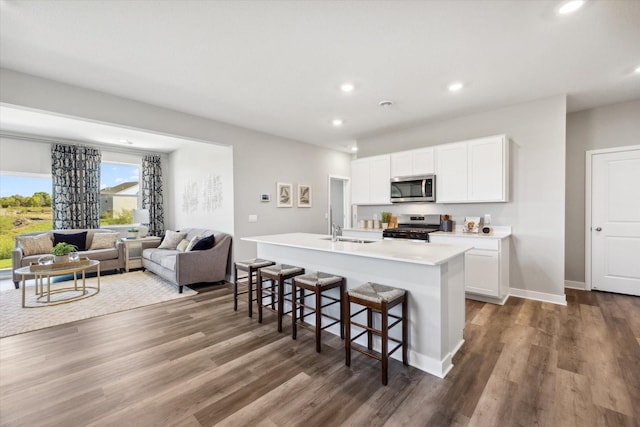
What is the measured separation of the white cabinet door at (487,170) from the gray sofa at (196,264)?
3960mm

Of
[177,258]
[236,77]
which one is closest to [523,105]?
[236,77]

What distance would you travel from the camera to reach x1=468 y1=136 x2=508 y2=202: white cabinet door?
3.75m

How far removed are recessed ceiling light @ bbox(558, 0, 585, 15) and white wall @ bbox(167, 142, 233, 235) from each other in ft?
14.2

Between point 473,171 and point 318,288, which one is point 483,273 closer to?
point 473,171

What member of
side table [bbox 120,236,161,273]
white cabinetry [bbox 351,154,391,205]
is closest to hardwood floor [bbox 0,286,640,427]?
white cabinetry [bbox 351,154,391,205]

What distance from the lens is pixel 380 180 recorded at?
5051 mm

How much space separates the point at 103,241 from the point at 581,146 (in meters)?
8.43

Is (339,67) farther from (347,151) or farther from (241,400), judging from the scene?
(347,151)

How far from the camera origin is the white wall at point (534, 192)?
361 centimetres

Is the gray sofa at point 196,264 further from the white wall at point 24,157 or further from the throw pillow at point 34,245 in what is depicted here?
the white wall at point 24,157

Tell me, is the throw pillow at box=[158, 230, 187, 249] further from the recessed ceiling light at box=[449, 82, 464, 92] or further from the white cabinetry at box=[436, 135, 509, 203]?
the recessed ceiling light at box=[449, 82, 464, 92]

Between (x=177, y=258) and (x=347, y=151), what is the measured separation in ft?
15.1

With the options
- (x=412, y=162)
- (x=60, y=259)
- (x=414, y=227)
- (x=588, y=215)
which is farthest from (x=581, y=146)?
(x=60, y=259)

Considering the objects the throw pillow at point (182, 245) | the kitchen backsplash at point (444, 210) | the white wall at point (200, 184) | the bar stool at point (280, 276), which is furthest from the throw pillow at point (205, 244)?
the kitchen backsplash at point (444, 210)
